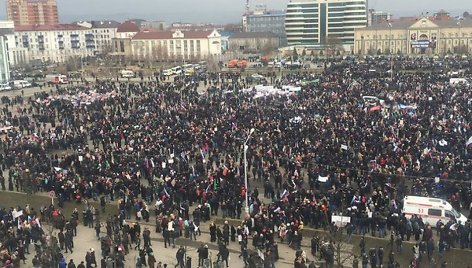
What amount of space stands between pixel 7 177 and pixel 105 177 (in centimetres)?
638

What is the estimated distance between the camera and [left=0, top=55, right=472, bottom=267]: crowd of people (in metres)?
17.3

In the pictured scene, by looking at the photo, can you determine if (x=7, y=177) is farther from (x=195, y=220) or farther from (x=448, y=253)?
(x=448, y=253)

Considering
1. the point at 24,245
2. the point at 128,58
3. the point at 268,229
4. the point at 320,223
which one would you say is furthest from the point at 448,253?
the point at 128,58

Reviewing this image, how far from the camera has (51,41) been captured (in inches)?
5044

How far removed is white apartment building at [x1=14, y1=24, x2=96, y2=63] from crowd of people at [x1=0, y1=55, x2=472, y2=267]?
96.9 metres

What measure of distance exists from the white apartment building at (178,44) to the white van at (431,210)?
8510cm

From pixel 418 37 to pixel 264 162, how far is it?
83.4 metres

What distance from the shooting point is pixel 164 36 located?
339 ft

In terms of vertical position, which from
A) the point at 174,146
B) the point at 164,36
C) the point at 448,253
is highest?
the point at 164,36

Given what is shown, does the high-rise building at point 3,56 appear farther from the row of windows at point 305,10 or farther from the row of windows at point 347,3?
the row of windows at point 347,3

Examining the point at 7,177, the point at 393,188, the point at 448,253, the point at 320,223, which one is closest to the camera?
the point at 448,253

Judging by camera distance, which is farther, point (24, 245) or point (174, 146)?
point (174, 146)

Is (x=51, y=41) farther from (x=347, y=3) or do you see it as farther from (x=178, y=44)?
(x=347, y=3)

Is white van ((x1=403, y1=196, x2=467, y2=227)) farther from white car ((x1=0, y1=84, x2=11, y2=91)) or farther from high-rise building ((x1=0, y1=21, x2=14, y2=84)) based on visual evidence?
high-rise building ((x1=0, y1=21, x2=14, y2=84))
